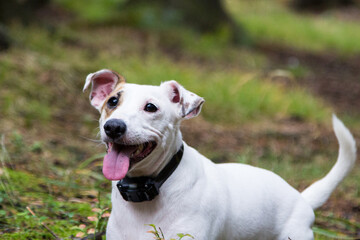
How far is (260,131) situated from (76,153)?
2.66 metres

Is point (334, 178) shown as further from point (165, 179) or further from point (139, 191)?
point (139, 191)

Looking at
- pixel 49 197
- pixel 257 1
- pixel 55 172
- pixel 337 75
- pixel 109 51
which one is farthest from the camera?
pixel 257 1

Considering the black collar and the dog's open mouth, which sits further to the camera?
the black collar

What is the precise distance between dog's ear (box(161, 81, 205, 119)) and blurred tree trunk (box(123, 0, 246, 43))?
858 cm

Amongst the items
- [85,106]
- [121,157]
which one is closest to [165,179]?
[121,157]

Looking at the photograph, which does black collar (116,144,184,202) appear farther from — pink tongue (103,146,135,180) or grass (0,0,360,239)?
grass (0,0,360,239)

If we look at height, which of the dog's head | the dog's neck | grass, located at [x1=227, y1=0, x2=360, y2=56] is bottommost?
grass, located at [x1=227, y1=0, x2=360, y2=56]

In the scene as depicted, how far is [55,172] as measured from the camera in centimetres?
443

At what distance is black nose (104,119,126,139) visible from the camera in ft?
7.93

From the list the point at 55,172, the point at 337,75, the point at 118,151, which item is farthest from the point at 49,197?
the point at 337,75

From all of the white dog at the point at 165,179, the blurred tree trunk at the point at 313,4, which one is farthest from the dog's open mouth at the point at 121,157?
the blurred tree trunk at the point at 313,4

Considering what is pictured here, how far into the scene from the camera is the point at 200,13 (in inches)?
450

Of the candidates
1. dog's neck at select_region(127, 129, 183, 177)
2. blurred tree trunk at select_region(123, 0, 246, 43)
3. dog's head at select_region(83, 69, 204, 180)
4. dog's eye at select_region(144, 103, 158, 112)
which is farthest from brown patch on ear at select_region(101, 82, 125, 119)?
blurred tree trunk at select_region(123, 0, 246, 43)

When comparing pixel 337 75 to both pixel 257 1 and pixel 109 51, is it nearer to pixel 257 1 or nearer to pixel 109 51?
pixel 109 51
